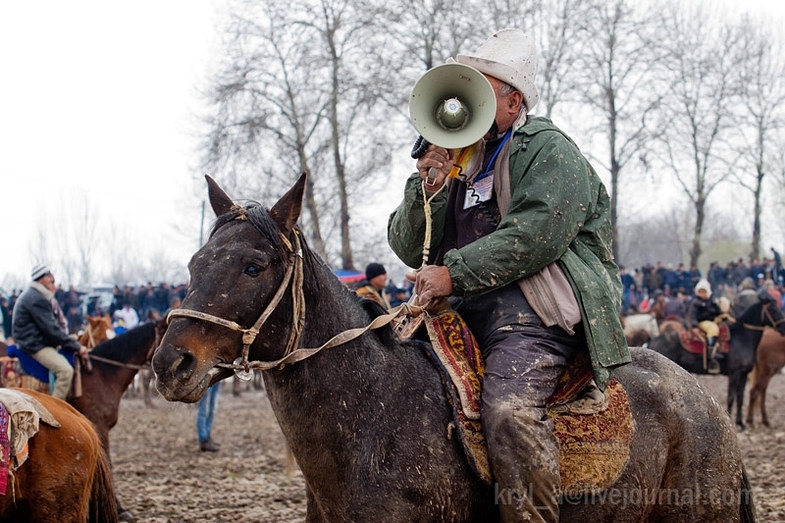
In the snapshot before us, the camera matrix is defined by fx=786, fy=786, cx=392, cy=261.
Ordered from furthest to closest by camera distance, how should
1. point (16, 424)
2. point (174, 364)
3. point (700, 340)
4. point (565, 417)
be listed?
point (700, 340)
point (16, 424)
point (565, 417)
point (174, 364)

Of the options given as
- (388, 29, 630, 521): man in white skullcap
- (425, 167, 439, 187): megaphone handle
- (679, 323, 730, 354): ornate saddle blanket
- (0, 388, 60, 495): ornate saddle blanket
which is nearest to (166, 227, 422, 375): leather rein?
(388, 29, 630, 521): man in white skullcap

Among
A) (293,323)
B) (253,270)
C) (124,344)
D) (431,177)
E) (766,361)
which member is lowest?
(766,361)

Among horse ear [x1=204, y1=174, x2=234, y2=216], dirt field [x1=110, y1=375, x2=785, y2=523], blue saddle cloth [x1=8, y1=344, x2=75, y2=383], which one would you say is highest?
horse ear [x1=204, y1=174, x2=234, y2=216]

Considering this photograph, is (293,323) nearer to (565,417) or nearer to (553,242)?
(553,242)

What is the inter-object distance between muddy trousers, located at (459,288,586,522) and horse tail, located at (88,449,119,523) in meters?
3.35

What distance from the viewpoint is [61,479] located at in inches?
199

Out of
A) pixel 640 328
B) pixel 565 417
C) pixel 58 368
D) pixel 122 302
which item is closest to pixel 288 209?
pixel 565 417

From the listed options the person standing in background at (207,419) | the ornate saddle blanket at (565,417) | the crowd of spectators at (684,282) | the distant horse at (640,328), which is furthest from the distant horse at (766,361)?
the ornate saddle blanket at (565,417)

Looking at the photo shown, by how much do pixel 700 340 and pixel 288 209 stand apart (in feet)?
45.9

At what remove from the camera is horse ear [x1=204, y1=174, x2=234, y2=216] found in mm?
3180

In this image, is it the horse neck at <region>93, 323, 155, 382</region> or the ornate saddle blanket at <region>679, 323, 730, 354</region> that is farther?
the ornate saddle blanket at <region>679, 323, 730, 354</region>

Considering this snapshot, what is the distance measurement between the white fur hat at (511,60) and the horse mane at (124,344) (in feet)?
24.3

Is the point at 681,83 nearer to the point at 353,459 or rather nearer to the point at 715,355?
the point at 715,355

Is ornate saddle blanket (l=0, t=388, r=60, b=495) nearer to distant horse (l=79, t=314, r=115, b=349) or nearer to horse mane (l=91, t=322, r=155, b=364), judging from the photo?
horse mane (l=91, t=322, r=155, b=364)
